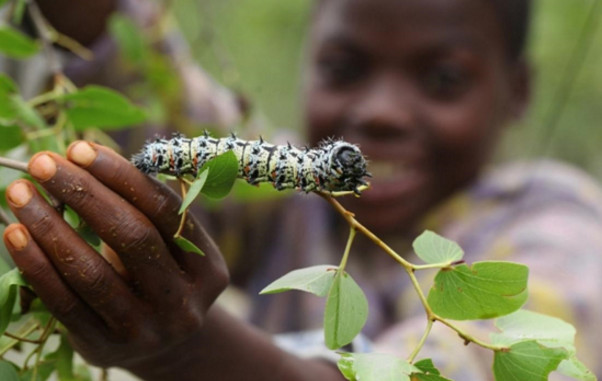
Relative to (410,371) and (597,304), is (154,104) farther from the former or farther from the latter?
(410,371)

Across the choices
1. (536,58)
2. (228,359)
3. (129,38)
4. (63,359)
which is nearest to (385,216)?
(129,38)

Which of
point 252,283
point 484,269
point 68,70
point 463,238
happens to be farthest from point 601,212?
point 484,269

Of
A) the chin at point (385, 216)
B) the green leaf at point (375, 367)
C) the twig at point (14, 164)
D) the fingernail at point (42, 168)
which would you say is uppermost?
the chin at point (385, 216)

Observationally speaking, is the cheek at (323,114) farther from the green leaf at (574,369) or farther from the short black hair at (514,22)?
the green leaf at (574,369)

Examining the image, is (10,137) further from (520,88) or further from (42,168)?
(520,88)

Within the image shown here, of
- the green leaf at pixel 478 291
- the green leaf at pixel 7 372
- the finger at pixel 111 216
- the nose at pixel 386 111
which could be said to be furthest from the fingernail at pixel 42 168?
the nose at pixel 386 111

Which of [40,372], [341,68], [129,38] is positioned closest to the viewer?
[40,372]

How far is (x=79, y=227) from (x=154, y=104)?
2.05 ft

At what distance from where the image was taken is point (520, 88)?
1.61 m

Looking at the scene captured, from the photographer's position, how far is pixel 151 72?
45.9 inches

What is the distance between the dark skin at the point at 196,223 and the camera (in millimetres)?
476

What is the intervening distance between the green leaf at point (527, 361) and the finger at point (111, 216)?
0.64 ft

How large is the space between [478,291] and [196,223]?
169 millimetres

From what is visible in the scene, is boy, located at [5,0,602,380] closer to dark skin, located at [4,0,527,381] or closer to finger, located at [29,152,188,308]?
dark skin, located at [4,0,527,381]
